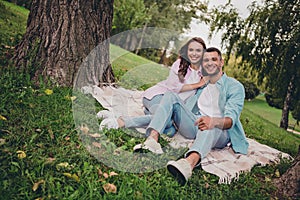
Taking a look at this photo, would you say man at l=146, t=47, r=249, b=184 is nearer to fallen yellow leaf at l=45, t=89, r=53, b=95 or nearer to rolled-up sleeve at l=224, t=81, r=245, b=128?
rolled-up sleeve at l=224, t=81, r=245, b=128

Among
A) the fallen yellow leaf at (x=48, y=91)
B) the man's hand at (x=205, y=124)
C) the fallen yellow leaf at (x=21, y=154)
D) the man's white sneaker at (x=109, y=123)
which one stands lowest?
the fallen yellow leaf at (x=21, y=154)

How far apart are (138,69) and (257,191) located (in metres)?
2.71

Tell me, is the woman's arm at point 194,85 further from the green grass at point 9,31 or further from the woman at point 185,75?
the green grass at point 9,31

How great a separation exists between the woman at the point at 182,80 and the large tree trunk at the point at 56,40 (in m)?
0.96

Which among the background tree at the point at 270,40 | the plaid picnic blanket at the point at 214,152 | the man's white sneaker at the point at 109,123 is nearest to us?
the plaid picnic blanket at the point at 214,152

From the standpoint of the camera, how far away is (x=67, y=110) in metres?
3.22

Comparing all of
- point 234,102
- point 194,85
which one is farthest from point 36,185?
point 194,85

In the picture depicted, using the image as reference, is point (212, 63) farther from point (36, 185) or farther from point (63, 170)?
point (36, 185)

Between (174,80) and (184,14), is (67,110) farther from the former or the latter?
(184,14)

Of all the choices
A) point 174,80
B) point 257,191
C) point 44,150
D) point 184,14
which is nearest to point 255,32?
point 174,80

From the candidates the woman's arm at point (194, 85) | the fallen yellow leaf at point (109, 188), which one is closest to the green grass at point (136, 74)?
the woman's arm at point (194, 85)

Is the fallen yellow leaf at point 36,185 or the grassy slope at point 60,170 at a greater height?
the grassy slope at point 60,170

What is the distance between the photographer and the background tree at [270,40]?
20.1 ft

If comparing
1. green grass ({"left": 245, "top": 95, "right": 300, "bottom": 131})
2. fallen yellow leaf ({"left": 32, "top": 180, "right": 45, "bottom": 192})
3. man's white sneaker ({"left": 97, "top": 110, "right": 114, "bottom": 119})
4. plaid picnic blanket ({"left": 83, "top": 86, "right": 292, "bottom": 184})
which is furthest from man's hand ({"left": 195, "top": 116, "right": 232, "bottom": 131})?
green grass ({"left": 245, "top": 95, "right": 300, "bottom": 131})
